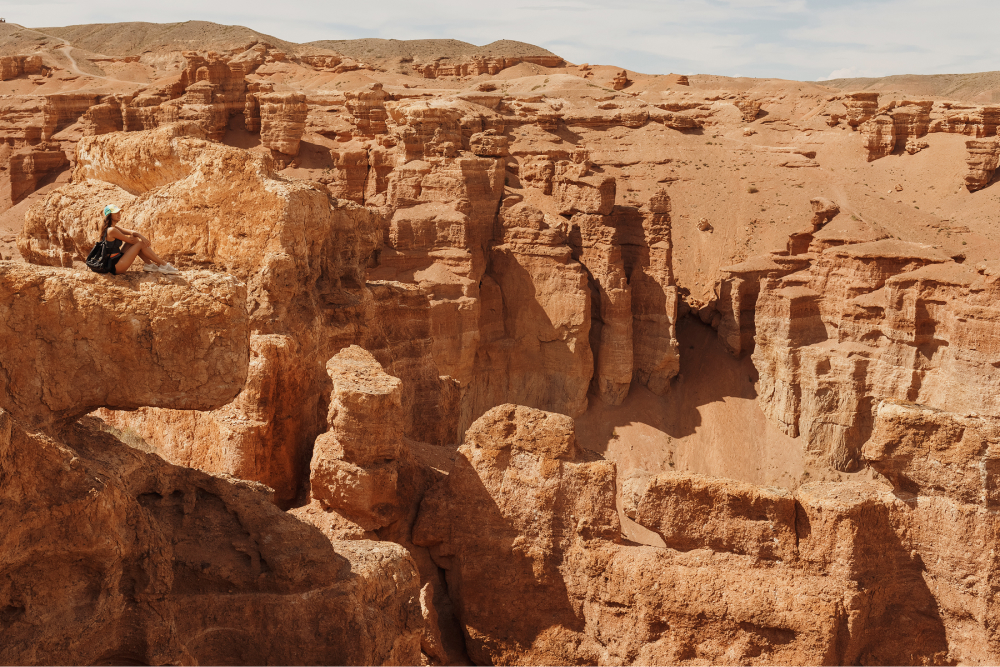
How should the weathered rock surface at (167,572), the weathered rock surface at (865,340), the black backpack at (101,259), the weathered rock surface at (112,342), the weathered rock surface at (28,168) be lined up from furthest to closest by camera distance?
the weathered rock surface at (28,168) → the weathered rock surface at (865,340) → the black backpack at (101,259) → the weathered rock surface at (112,342) → the weathered rock surface at (167,572)

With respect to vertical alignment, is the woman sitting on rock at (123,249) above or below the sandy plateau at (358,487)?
above

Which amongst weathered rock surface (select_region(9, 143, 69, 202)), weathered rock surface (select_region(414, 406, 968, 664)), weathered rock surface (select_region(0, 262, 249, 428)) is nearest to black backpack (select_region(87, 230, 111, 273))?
weathered rock surface (select_region(0, 262, 249, 428))

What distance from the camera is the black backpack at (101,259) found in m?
8.19

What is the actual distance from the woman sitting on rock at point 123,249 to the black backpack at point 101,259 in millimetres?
21

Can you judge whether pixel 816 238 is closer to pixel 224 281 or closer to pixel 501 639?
pixel 501 639

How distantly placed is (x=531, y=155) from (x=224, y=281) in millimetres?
31088

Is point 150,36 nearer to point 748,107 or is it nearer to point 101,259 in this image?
point 748,107

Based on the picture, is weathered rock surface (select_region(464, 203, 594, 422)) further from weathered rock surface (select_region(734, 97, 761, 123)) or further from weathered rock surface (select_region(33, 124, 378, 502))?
weathered rock surface (select_region(734, 97, 761, 123))

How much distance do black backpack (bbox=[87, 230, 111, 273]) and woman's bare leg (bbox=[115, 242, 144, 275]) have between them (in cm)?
9

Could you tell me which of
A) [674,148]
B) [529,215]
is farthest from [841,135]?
[529,215]

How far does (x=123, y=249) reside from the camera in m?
8.52

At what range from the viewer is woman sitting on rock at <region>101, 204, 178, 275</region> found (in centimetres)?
830

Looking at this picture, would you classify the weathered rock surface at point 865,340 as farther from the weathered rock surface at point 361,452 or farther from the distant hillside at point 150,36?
the distant hillside at point 150,36

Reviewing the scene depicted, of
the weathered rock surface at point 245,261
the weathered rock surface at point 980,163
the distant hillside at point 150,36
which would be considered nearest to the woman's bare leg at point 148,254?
the weathered rock surface at point 245,261
